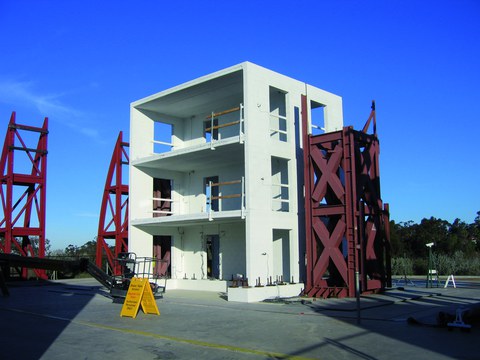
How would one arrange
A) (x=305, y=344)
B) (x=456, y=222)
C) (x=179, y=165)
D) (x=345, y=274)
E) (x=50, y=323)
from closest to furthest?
(x=305, y=344), (x=50, y=323), (x=345, y=274), (x=179, y=165), (x=456, y=222)

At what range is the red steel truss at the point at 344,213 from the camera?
1772 cm

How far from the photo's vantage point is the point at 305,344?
910 cm

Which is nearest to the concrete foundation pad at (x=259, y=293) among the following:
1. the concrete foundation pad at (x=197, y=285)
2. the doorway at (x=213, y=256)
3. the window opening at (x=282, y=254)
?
the window opening at (x=282, y=254)

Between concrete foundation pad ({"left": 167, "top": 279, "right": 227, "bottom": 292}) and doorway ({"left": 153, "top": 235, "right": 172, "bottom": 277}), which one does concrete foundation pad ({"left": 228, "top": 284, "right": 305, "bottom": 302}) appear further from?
doorway ({"left": 153, "top": 235, "right": 172, "bottom": 277})

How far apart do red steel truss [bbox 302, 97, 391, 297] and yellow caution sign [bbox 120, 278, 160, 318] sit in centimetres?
696

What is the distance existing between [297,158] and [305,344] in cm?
1272

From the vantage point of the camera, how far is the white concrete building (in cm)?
1900

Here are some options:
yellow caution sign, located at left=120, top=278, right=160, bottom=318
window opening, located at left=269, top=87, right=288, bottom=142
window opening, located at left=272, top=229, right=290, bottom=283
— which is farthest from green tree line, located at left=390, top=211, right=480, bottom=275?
yellow caution sign, located at left=120, top=278, right=160, bottom=318

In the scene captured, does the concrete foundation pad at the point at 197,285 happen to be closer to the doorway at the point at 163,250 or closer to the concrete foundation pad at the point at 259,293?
the doorway at the point at 163,250

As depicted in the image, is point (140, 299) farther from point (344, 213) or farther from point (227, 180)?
point (227, 180)

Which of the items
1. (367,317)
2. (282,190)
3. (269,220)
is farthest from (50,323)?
(282,190)

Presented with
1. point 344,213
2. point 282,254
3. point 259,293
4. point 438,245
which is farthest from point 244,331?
point 438,245

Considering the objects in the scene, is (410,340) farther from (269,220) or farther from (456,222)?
(456,222)

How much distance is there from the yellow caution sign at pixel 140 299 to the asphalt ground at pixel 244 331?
0.75ft
